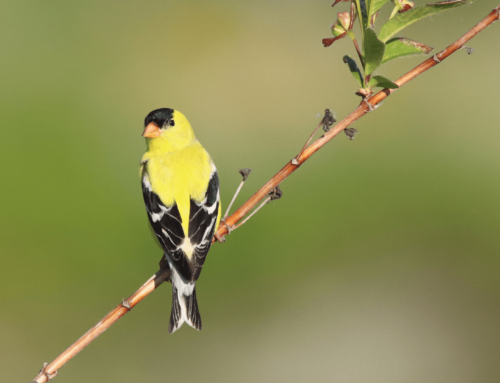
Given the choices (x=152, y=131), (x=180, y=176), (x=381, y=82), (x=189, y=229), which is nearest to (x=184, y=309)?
(x=189, y=229)

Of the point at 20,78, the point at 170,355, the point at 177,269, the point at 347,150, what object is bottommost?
the point at 177,269

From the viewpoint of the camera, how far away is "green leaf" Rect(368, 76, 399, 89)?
143cm

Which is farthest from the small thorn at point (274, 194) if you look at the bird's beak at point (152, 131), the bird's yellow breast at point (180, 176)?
the bird's beak at point (152, 131)

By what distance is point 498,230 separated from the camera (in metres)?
5.35

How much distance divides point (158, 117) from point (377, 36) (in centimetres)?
167

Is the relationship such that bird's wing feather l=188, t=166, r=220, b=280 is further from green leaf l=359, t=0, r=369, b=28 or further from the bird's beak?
green leaf l=359, t=0, r=369, b=28

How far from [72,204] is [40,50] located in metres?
2.89

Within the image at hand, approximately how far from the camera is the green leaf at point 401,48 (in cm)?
140

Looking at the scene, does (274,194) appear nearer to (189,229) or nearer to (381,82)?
(381,82)

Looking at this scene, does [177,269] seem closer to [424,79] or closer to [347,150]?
[347,150]

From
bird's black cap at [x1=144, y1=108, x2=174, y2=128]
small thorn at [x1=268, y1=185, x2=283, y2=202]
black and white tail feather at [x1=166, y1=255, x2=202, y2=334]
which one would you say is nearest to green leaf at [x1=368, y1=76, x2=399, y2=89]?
small thorn at [x1=268, y1=185, x2=283, y2=202]

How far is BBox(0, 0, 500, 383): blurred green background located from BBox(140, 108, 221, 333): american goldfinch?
1.97 meters

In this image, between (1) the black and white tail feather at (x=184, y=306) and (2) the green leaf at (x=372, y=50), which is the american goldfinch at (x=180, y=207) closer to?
(1) the black and white tail feather at (x=184, y=306)

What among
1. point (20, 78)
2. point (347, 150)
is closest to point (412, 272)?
point (347, 150)
